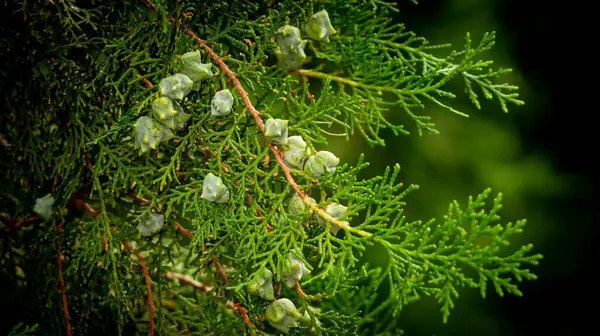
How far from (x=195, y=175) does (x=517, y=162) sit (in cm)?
231

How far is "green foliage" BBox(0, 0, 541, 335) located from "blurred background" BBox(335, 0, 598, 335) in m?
1.86

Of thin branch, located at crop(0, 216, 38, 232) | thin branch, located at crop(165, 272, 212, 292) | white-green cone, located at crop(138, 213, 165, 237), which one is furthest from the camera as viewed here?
thin branch, located at crop(165, 272, 212, 292)

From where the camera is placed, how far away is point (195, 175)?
77 cm

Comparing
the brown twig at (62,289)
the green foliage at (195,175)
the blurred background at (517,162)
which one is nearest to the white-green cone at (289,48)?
the green foliage at (195,175)

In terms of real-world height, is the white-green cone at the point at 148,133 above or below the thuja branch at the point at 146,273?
above

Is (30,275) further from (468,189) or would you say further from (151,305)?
(468,189)

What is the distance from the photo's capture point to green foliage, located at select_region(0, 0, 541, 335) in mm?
663

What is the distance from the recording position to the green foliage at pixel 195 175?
663mm

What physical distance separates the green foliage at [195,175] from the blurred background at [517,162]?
186 cm

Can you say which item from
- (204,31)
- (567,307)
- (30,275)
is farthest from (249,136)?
(567,307)

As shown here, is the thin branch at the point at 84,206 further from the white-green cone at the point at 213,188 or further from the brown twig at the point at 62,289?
the white-green cone at the point at 213,188

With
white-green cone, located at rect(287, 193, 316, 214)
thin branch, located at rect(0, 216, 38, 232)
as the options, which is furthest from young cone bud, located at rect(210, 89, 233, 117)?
thin branch, located at rect(0, 216, 38, 232)

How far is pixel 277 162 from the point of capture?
685 millimetres

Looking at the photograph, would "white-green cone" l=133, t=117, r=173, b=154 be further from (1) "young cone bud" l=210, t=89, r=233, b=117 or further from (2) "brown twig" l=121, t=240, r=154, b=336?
(2) "brown twig" l=121, t=240, r=154, b=336
